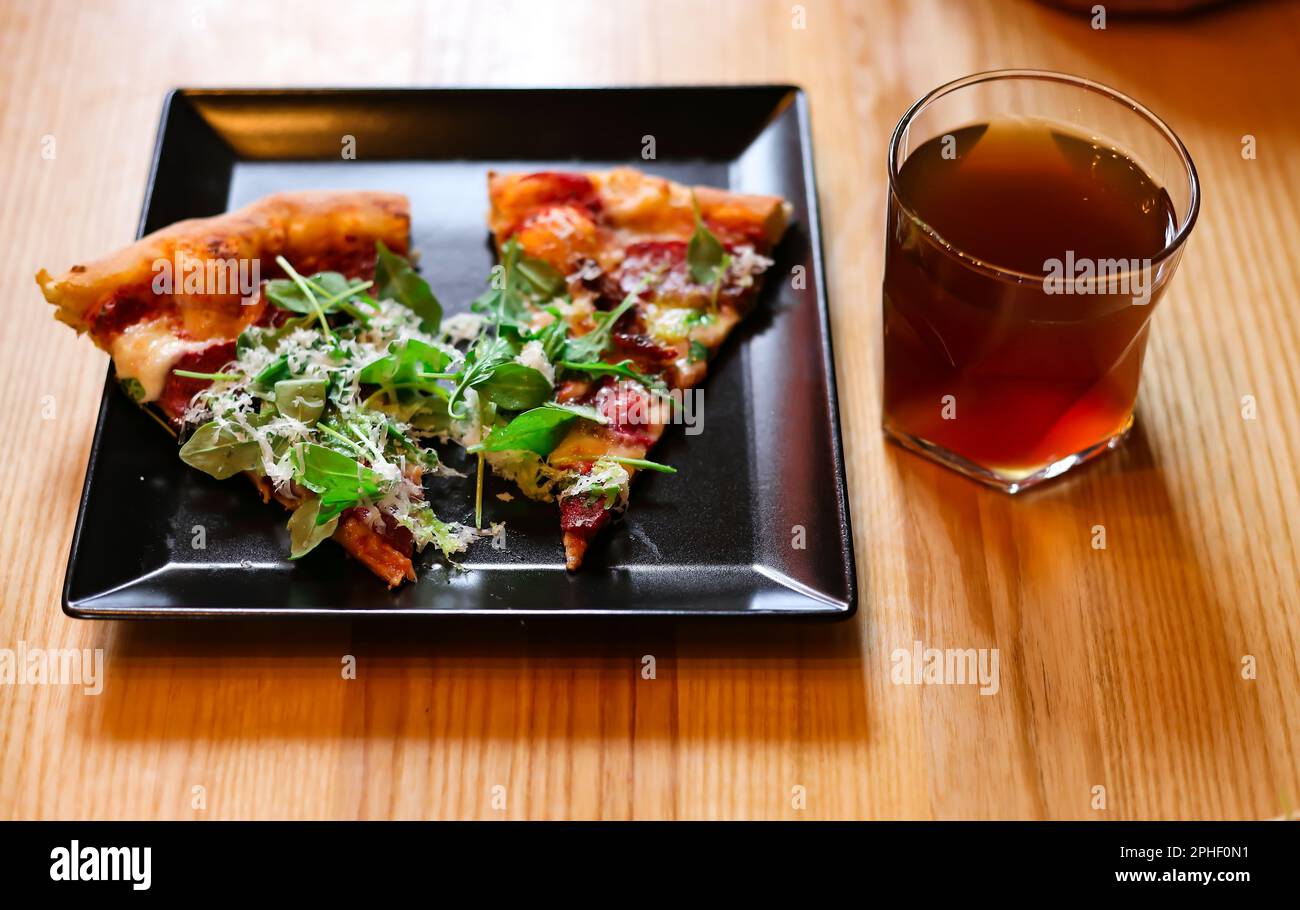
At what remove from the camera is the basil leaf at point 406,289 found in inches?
84.0

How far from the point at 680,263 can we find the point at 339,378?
0.66m

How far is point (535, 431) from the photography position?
6.21ft

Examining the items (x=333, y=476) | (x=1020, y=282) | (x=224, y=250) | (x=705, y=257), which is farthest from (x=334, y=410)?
(x=1020, y=282)

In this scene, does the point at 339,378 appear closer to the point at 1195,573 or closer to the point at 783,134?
the point at 783,134

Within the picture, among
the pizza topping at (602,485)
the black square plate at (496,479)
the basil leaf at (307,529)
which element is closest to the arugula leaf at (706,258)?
the black square plate at (496,479)

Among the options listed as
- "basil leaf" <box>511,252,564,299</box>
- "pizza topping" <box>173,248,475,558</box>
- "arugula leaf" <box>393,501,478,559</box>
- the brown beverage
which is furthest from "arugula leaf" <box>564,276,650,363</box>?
the brown beverage

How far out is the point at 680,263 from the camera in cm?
220

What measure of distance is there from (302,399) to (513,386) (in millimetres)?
340

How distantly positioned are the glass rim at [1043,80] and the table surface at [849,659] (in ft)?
1.57

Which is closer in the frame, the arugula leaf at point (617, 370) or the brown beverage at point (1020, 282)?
the brown beverage at point (1020, 282)

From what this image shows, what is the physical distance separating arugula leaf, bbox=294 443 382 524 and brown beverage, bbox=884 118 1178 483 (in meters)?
0.88

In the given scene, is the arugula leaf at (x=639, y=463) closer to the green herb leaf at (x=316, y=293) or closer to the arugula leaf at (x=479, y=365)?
the arugula leaf at (x=479, y=365)
